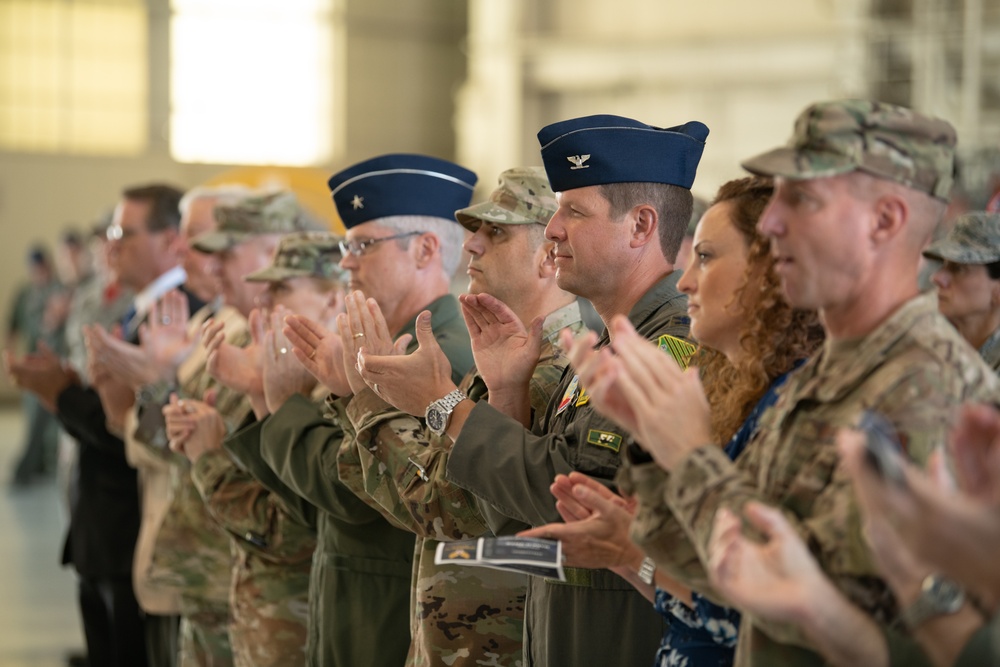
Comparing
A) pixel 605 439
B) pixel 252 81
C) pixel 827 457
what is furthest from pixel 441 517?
pixel 252 81

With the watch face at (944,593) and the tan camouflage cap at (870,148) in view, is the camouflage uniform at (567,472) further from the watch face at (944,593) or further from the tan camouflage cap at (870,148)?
the watch face at (944,593)

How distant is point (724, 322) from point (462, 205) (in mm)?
1571

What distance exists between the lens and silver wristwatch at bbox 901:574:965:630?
149cm

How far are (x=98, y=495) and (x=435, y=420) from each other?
2.72m

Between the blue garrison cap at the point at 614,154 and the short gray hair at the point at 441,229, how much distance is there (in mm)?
834

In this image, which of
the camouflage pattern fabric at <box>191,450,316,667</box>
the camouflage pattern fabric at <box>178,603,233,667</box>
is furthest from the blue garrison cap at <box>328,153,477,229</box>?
the camouflage pattern fabric at <box>178,603,233,667</box>

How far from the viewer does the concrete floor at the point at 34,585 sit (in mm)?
5849

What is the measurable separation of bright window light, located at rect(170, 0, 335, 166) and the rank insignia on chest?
16.0 meters

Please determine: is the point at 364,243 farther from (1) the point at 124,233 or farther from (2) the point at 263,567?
(1) the point at 124,233

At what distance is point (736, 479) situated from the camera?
1.68 meters

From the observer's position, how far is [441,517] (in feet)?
8.71

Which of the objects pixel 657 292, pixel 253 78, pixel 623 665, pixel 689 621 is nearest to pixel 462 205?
pixel 657 292

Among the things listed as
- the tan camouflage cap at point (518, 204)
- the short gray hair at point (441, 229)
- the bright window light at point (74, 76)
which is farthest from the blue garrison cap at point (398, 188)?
the bright window light at point (74, 76)

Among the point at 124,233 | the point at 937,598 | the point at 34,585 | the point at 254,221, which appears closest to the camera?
the point at 937,598
